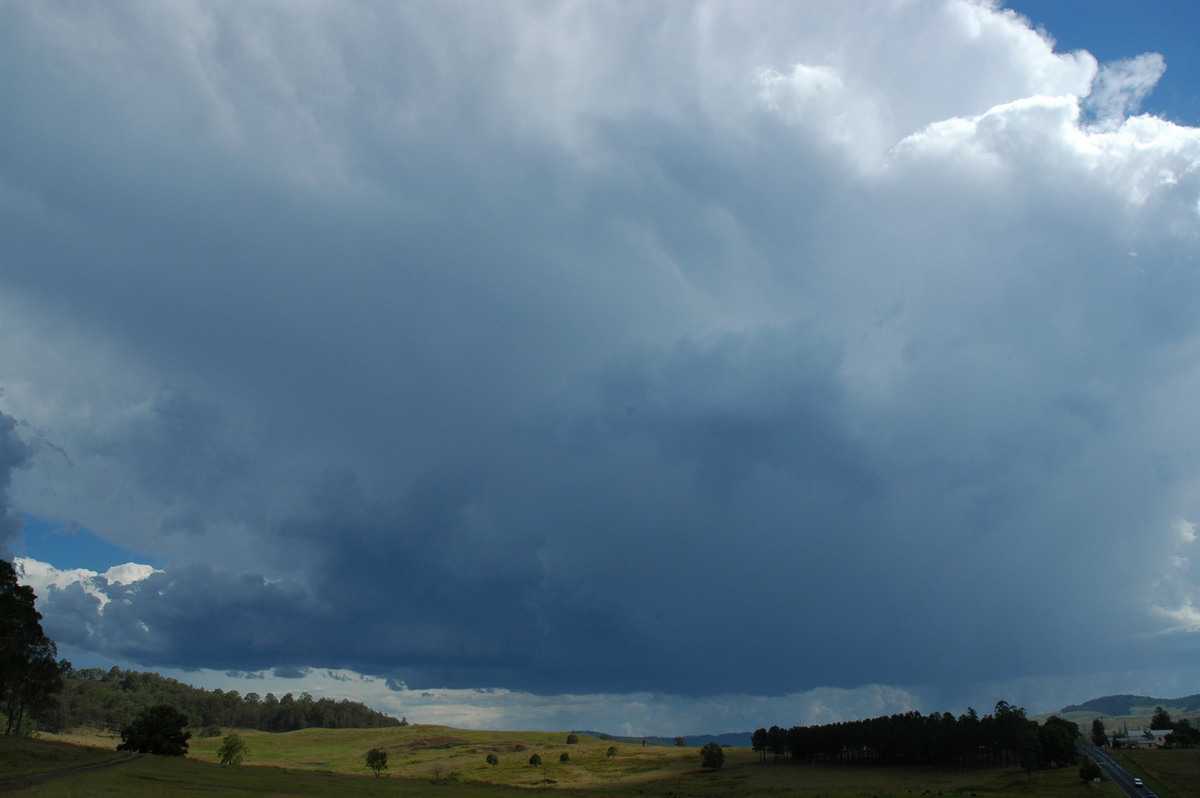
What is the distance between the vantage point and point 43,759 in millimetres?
84812

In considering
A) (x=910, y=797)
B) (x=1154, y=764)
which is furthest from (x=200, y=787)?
(x=1154, y=764)

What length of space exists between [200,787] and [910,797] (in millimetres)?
105277

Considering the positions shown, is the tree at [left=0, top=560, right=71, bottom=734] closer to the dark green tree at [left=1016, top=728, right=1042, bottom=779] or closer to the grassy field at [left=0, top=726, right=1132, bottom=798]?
the grassy field at [left=0, top=726, right=1132, bottom=798]

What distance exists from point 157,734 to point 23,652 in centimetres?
3868

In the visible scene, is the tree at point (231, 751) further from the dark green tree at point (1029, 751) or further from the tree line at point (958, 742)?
the dark green tree at point (1029, 751)

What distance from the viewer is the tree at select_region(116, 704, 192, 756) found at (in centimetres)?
12988

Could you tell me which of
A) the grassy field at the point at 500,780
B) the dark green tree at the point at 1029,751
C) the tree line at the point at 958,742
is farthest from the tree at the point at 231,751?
the dark green tree at the point at 1029,751

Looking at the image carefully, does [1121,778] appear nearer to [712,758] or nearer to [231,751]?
[712,758]

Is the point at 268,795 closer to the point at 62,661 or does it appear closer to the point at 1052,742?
the point at 62,661

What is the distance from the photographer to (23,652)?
337ft

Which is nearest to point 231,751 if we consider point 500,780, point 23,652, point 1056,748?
point 500,780

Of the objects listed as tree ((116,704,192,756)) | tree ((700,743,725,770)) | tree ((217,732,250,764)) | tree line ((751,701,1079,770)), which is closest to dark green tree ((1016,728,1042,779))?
tree line ((751,701,1079,770))

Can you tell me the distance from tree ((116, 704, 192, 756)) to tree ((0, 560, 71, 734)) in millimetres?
19026

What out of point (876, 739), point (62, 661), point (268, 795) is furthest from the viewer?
point (876, 739)
